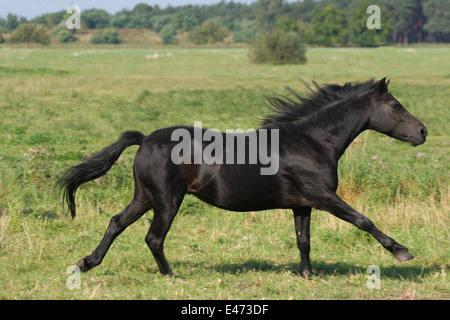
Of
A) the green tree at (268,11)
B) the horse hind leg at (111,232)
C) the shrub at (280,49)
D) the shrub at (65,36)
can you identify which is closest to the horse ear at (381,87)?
the horse hind leg at (111,232)

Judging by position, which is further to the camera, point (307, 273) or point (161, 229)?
point (307, 273)

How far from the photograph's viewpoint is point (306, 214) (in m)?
6.45

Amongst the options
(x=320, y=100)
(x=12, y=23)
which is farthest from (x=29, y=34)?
(x=320, y=100)

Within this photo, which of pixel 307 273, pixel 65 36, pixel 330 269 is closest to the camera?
pixel 307 273

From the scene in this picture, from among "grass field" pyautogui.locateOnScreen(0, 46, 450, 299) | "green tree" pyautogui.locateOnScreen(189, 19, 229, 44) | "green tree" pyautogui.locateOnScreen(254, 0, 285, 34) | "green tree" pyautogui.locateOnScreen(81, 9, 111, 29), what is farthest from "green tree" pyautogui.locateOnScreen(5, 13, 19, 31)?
"grass field" pyautogui.locateOnScreen(0, 46, 450, 299)

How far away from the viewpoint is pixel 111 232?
622 centimetres

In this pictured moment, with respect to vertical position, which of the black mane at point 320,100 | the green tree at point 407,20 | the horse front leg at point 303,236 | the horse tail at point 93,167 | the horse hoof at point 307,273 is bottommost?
the horse hoof at point 307,273

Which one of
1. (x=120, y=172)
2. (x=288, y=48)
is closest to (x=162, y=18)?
(x=288, y=48)

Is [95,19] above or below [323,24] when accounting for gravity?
above

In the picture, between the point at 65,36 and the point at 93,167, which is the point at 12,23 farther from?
the point at 93,167

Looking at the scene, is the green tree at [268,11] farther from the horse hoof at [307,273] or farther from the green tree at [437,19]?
the horse hoof at [307,273]

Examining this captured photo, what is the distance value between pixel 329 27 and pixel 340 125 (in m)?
109

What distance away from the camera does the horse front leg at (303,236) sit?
6.42 meters
